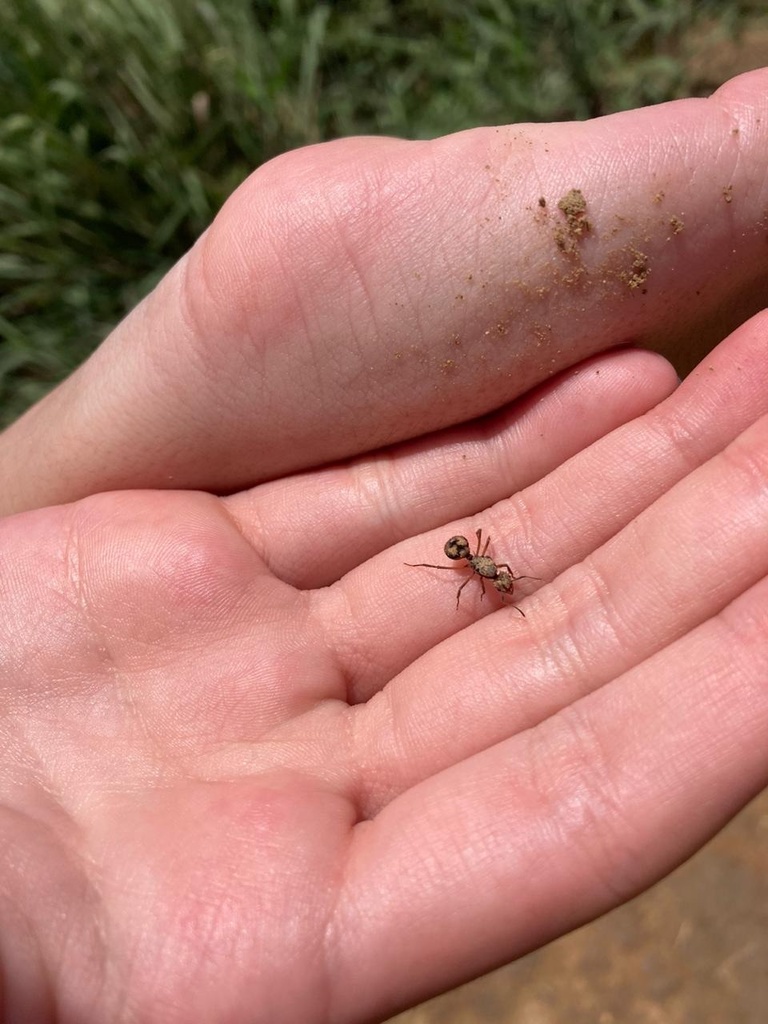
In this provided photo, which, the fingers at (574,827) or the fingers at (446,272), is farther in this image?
the fingers at (446,272)

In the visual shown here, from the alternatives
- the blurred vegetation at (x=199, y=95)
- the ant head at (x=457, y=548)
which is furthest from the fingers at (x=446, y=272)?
the blurred vegetation at (x=199, y=95)

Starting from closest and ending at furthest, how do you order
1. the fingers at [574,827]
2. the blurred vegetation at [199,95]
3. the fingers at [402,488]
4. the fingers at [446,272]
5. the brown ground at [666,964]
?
the fingers at [574,827] → the fingers at [446,272] → the fingers at [402,488] → the brown ground at [666,964] → the blurred vegetation at [199,95]

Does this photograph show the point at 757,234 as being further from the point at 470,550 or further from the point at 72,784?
the point at 72,784

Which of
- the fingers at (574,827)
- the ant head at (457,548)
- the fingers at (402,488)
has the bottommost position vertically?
the fingers at (574,827)

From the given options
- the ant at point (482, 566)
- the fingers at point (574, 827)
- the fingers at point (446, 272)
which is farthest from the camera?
the ant at point (482, 566)

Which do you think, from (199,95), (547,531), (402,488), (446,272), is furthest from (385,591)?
(199,95)

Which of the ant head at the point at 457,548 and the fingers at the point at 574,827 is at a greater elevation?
the ant head at the point at 457,548

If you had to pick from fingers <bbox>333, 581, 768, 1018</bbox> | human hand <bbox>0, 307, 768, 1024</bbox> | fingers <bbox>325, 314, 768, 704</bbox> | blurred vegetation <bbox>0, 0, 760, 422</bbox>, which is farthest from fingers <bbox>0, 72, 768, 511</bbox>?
blurred vegetation <bbox>0, 0, 760, 422</bbox>

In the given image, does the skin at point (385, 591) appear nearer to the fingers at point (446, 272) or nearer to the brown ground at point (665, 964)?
the fingers at point (446, 272)
